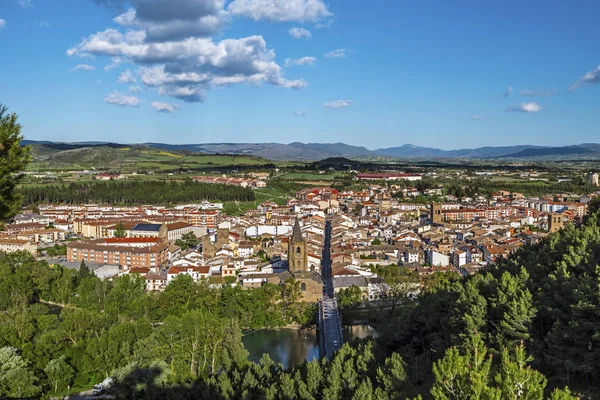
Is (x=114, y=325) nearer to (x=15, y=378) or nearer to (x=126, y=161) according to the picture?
(x=15, y=378)

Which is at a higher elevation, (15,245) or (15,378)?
(15,378)

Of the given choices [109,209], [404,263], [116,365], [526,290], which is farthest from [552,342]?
[109,209]

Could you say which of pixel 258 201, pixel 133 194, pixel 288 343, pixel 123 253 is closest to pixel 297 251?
pixel 288 343

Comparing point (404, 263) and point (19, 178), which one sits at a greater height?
point (19, 178)

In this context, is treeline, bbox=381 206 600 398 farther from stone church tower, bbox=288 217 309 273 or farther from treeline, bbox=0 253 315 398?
stone church tower, bbox=288 217 309 273

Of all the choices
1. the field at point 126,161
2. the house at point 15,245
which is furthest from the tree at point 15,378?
the field at point 126,161

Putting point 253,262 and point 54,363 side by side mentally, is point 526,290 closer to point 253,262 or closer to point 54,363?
point 54,363
